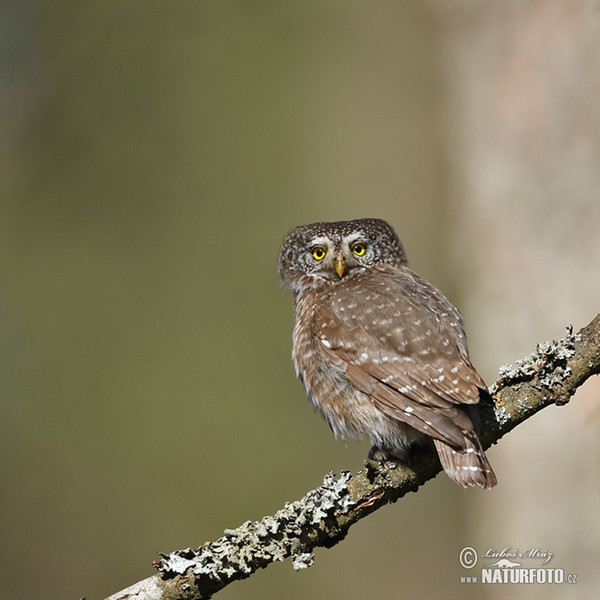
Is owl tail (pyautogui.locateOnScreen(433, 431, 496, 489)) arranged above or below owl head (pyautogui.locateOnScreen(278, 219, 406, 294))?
below

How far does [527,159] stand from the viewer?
193 inches

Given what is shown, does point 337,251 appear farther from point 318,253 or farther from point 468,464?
point 468,464

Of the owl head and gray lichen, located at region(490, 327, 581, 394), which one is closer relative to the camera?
gray lichen, located at region(490, 327, 581, 394)

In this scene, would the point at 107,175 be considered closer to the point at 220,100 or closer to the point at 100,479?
the point at 220,100

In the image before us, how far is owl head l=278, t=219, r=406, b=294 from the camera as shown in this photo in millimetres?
4383

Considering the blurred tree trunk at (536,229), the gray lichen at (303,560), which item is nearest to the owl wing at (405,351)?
the gray lichen at (303,560)

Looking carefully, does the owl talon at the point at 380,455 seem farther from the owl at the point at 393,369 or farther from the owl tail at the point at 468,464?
the owl tail at the point at 468,464

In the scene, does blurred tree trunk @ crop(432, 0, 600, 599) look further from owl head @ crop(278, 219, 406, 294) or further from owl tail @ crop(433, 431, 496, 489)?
owl tail @ crop(433, 431, 496, 489)

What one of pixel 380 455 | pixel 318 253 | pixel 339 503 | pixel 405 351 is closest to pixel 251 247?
pixel 318 253

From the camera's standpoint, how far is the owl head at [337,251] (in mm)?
4383

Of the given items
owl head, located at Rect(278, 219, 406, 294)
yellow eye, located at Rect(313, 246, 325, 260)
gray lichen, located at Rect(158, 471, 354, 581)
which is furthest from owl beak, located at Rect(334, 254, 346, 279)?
gray lichen, located at Rect(158, 471, 354, 581)

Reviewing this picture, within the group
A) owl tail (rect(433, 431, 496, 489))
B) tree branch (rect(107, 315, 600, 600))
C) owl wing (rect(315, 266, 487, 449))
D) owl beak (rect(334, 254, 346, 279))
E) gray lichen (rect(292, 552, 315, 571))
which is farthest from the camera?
owl beak (rect(334, 254, 346, 279))

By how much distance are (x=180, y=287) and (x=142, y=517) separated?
2447mm

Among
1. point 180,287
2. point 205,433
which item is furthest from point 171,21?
point 205,433
